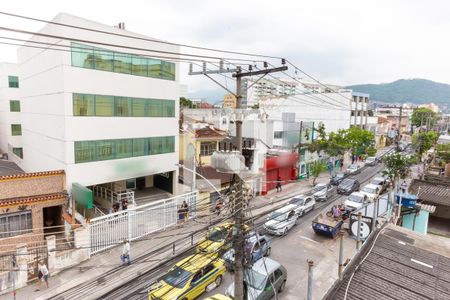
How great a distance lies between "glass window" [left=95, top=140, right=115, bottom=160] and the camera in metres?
17.7

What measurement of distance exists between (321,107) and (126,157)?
120 feet

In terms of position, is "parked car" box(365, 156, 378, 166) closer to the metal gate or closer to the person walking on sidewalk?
the metal gate

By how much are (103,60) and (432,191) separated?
27071 mm

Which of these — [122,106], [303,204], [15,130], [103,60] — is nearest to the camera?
[103,60]

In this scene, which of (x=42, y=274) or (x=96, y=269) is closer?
(x=42, y=274)

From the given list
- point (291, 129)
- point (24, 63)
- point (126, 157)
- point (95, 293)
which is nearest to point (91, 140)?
point (126, 157)

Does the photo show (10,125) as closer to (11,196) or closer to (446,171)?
(11,196)

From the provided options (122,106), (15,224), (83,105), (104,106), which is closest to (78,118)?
(83,105)

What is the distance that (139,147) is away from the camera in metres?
20.0

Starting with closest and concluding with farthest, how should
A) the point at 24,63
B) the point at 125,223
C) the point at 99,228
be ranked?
the point at 99,228 < the point at 125,223 < the point at 24,63

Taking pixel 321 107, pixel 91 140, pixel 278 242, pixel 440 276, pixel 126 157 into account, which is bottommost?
Result: pixel 278 242

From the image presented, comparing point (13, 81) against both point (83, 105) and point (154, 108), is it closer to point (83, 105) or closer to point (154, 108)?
point (83, 105)

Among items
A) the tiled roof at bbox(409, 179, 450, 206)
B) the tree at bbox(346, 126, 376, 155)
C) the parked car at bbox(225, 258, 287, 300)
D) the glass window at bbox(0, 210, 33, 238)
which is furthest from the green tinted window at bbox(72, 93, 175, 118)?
the tree at bbox(346, 126, 376, 155)

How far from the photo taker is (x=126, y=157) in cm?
1930
